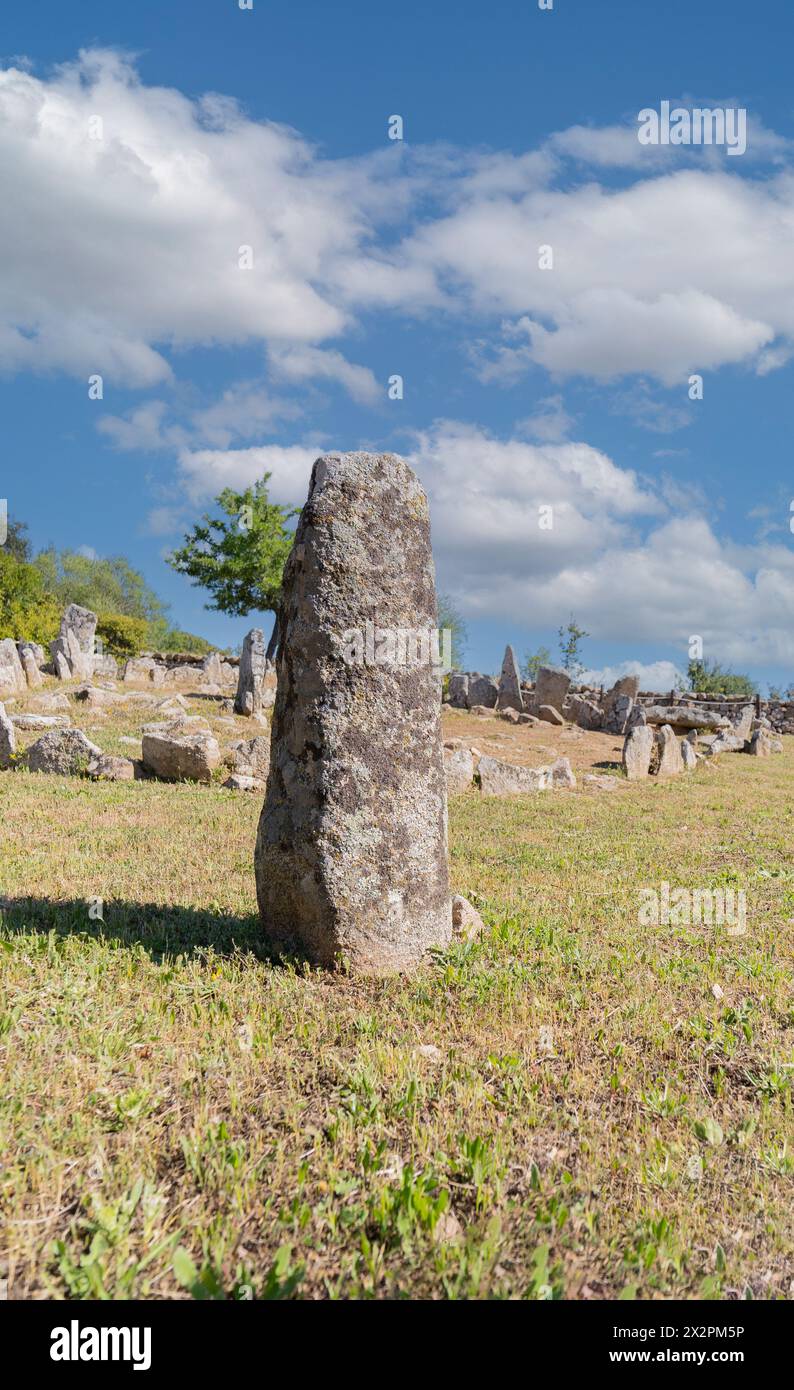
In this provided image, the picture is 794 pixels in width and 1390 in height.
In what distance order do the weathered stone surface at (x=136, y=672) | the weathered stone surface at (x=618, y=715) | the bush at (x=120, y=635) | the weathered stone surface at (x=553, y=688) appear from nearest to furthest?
the weathered stone surface at (x=136, y=672)
the weathered stone surface at (x=618, y=715)
the weathered stone surface at (x=553, y=688)
the bush at (x=120, y=635)

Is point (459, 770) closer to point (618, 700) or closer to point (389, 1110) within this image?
point (389, 1110)

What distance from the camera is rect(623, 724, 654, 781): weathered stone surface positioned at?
70.4 feet

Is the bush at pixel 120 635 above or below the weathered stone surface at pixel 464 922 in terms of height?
above

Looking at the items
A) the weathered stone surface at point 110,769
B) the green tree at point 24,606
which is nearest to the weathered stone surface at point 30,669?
the weathered stone surface at point 110,769

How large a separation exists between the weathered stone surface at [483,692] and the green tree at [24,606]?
75.1 feet

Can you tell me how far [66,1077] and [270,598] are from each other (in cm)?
3952

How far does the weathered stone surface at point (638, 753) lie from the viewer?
70.4 feet

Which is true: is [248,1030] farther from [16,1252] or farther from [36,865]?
[36,865]

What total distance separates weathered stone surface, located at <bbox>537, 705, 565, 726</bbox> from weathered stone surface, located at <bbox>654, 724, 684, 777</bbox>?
10.2m

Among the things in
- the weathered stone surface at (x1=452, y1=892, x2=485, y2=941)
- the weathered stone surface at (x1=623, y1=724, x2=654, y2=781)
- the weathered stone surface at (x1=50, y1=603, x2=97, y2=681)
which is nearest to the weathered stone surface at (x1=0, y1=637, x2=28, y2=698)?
the weathered stone surface at (x1=50, y1=603, x2=97, y2=681)

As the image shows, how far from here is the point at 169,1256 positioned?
300 cm

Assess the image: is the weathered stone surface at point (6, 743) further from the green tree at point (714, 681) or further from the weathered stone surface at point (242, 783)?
the green tree at point (714, 681)

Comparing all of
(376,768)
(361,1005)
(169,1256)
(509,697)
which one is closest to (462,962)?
(361,1005)
